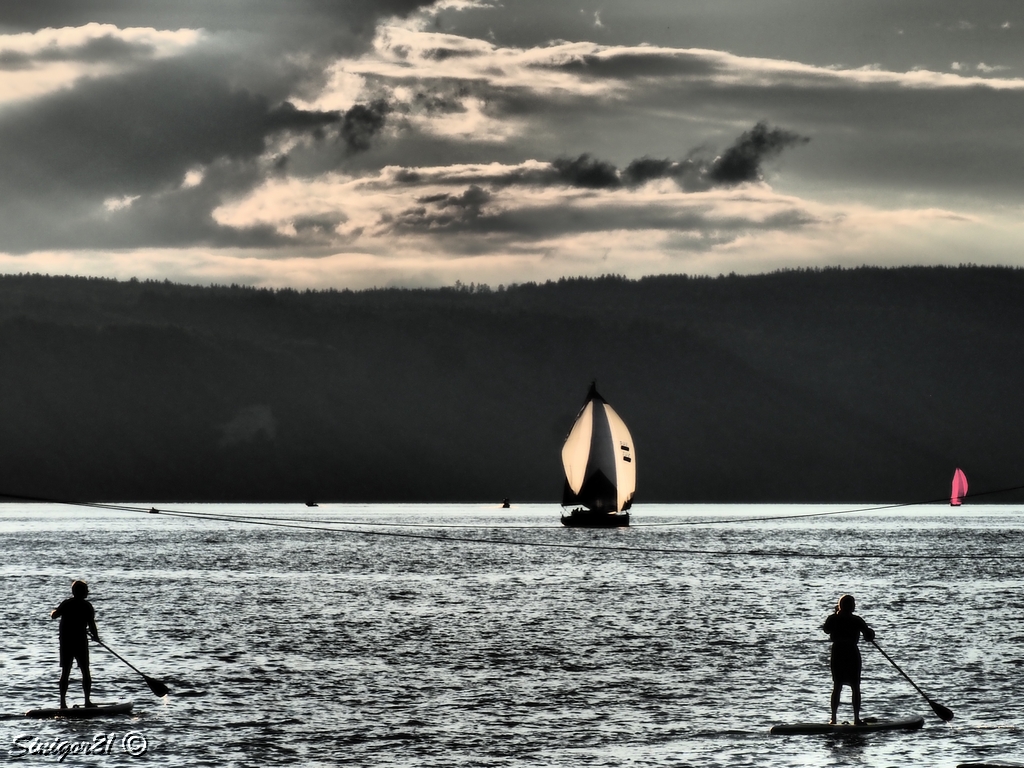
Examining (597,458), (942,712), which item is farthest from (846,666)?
(597,458)

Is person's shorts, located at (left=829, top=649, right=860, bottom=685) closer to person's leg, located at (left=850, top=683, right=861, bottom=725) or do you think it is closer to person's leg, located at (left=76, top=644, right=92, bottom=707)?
person's leg, located at (left=850, top=683, right=861, bottom=725)

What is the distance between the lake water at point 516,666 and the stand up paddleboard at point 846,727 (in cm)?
23

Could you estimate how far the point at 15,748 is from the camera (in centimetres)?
2825

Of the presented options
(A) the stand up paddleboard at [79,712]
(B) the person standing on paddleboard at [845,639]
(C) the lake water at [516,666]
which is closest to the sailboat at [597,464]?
(C) the lake water at [516,666]

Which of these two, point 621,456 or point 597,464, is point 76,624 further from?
point 621,456

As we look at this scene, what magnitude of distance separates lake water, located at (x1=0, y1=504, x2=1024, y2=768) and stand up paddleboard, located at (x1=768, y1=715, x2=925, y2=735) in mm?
226

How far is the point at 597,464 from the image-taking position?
155250 millimetres

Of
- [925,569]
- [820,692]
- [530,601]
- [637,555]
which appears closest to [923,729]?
[820,692]

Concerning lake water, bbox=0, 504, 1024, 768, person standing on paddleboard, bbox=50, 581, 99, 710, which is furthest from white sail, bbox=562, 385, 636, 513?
person standing on paddleboard, bbox=50, 581, 99, 710

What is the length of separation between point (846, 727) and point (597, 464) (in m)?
125

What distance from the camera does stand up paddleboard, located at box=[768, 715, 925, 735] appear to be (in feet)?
98.7

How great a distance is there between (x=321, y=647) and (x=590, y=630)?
12.7m

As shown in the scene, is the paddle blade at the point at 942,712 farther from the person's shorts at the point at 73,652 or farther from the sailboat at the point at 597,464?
the sailboat at the point at 597,464

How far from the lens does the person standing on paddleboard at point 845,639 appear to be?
27.6 metres
